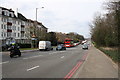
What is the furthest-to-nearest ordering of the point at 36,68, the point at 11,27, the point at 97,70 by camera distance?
the point at 11,27 → the point at 36,68 → the point at 97,70

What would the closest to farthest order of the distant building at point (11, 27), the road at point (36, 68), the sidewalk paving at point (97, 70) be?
the sidewalk paving at point (97, 70)
the road at point (36, 68)
the distant building at point (11, 27)

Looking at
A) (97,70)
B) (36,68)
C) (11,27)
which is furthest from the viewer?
(11,27)

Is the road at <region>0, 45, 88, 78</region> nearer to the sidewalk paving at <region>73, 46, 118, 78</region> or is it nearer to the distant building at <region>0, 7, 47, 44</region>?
the sidewalk paving at <region>73, 46, 118, 78</region>

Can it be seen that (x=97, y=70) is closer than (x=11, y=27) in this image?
Yes

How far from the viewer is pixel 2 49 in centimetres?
3744

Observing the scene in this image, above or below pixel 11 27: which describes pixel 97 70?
below

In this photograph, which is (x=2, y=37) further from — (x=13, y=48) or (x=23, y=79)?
(x=23, y=79)

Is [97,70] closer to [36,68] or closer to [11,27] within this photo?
[36,68]

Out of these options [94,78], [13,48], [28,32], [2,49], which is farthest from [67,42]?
[94,78]

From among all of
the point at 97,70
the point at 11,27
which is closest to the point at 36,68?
the point at 97,70

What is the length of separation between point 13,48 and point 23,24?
60.9 meters

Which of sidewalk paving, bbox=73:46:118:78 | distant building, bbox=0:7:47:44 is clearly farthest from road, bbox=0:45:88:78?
distant building, bbox=0:7:47:44

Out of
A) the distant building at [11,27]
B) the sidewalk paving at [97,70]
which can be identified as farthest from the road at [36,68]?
the distant building at [11,27]

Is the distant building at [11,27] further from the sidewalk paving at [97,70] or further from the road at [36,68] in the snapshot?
the sidewalk paving at [97,70]
